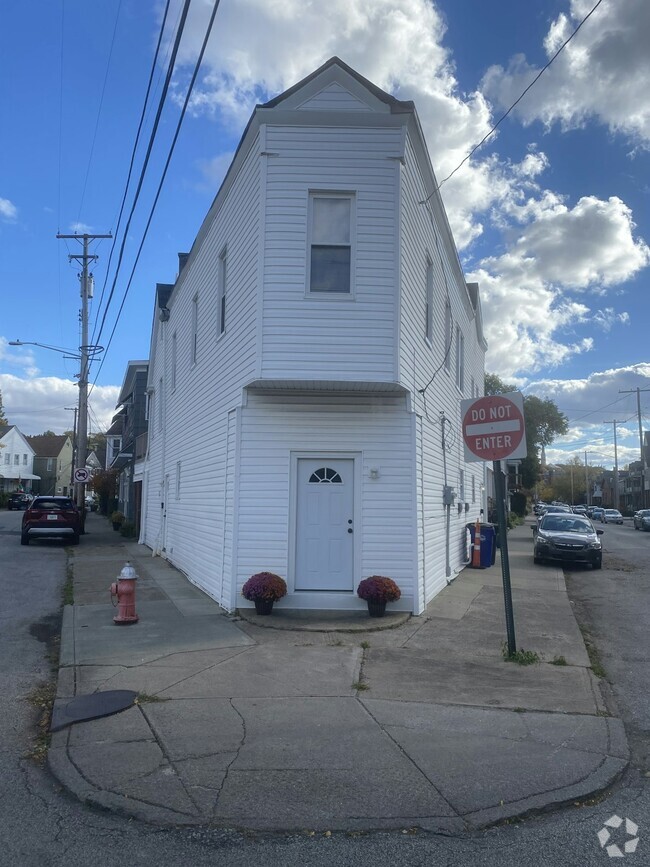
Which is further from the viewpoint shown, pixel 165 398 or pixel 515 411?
pixel 165 398

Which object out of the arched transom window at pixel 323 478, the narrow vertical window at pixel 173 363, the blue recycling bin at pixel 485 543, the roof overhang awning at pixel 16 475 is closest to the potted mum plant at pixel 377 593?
the arched transom window at pixel 323 478

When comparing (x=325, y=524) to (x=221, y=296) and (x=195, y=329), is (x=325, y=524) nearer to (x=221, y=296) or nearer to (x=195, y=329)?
(x=221, y=296)

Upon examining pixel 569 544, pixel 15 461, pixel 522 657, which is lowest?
pixel 522 657

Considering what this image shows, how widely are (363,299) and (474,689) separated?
5603 mm

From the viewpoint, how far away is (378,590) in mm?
10086

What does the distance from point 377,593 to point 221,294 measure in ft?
20.6

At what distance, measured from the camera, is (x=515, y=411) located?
27.5 feet

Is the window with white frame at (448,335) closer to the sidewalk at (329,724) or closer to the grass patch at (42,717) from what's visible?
the sidewalk at (329,724)

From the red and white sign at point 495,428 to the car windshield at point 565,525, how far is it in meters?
13.6

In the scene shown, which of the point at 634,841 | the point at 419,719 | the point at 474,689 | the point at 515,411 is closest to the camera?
the point at 634,841

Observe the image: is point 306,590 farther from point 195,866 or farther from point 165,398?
point 165,398

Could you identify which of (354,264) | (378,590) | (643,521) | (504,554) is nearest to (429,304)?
(354,264)

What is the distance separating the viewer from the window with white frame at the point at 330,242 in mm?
10758

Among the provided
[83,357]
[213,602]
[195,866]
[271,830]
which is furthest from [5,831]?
[83,357]
